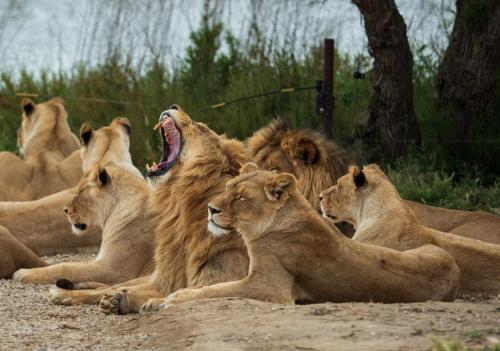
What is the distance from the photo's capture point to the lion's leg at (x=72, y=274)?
7.68 meters

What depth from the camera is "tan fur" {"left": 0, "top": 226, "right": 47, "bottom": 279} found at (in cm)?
799

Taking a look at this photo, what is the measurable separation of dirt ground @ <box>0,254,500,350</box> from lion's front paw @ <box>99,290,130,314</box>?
6 centimetres

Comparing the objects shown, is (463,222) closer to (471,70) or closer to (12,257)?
(471,70)

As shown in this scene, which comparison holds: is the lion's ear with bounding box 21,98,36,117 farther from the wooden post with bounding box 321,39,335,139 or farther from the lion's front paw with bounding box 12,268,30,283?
the lion's front paw with bounding box 12,268,30,283

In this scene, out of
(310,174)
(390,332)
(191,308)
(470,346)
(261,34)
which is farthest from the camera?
(261,34)

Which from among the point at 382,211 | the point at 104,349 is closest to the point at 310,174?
the point at 382,211

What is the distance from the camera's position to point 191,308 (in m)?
5.74

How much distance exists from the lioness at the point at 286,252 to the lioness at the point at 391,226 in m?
0.98

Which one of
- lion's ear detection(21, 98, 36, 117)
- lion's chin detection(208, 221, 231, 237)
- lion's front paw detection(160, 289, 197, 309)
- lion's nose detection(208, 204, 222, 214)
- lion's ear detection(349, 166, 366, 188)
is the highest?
lion's ear detection(21, 98, 36, 117)

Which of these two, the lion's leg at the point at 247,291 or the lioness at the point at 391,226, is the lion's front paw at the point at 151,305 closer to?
the lion's leg at the point at 247,291

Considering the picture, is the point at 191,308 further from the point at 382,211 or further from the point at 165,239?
the point at 382,211

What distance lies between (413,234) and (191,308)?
1.74m

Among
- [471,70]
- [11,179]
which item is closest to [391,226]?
[471,70]

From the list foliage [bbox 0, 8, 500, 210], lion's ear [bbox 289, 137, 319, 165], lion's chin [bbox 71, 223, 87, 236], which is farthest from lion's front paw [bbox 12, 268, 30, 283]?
foliage [bbox 0, 8, 500, 210]
